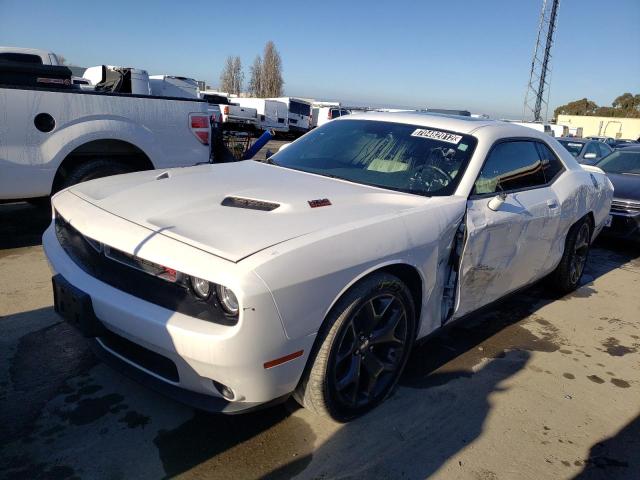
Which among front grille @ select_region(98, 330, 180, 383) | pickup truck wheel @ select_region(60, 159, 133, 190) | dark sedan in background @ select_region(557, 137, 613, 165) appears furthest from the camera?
dark sedan in background @ select_region(557, 137, 613, 165)

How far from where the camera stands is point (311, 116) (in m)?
33.4

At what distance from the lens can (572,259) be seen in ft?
14.9

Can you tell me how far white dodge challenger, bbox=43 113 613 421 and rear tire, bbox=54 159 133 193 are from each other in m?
1.99

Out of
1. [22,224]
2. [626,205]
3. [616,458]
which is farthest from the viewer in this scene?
[626,205]

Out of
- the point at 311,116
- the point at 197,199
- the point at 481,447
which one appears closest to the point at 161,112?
the point at 197,199

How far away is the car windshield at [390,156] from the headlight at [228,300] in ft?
4.68

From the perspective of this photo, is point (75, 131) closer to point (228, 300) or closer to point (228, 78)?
point (228, 300)

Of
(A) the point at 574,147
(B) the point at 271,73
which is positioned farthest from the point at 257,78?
(A) the point at 574,147

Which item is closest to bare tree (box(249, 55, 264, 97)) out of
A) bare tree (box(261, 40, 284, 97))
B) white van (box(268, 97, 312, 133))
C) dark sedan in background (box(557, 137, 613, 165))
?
bare tree (box(261, 40, 284, 97))

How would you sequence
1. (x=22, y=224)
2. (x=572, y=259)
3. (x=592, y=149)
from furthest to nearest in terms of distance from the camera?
A: (x=592, y=149), (x=22, y=224), (x=572, y=259)

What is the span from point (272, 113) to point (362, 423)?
2853cm

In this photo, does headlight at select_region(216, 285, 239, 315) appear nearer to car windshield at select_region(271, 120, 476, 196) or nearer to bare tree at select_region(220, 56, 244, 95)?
car windshield at select_region(271, 120, 476, 196)

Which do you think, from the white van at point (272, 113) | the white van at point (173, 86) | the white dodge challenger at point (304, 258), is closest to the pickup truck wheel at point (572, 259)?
the white dodge challenger at point (304, 258)

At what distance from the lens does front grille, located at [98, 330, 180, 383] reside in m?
2.11
